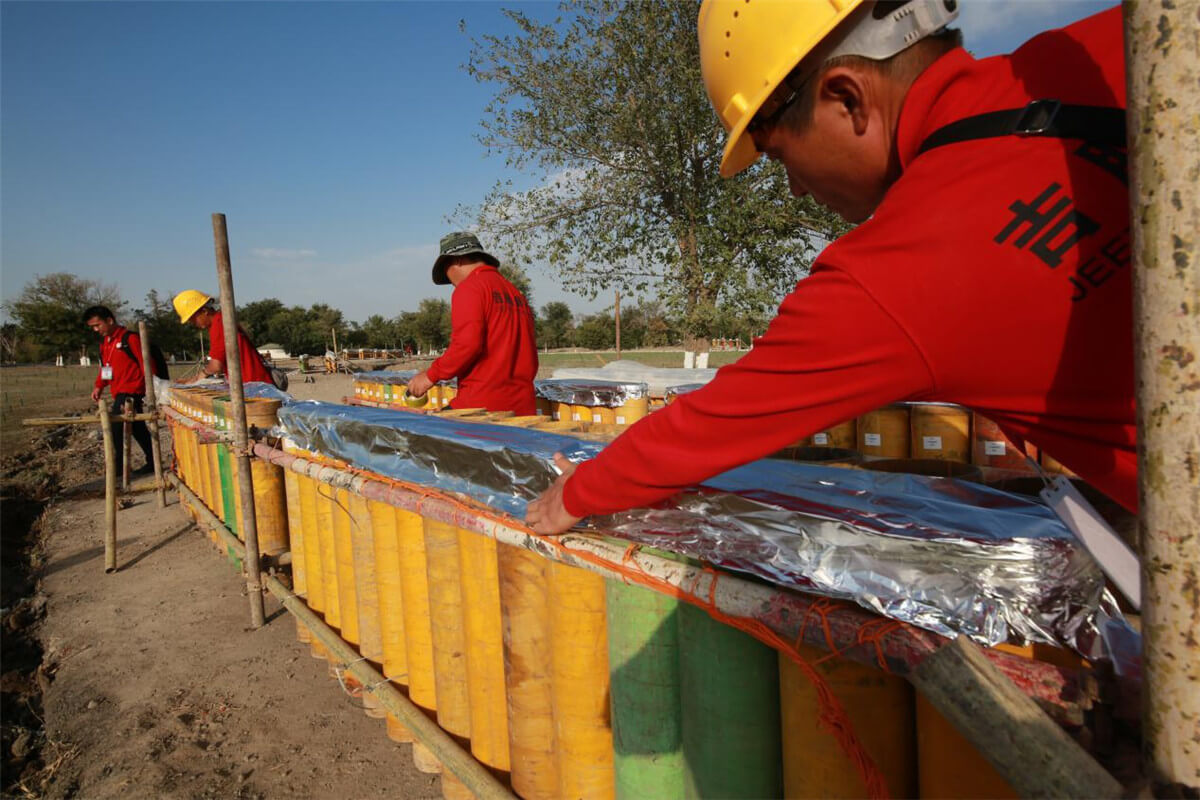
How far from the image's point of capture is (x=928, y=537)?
127cm

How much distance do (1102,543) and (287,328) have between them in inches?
3759

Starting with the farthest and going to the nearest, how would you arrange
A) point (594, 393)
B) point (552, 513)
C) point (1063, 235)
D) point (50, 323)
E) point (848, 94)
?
point (50, 323), point (594, 393), point (552, 513), point (848, 94), point (1063, 235)

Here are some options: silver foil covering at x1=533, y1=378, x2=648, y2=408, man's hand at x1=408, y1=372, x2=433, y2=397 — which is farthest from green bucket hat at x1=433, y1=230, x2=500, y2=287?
silver foil covering at x1=533, y1=378, x2=648, y2=408

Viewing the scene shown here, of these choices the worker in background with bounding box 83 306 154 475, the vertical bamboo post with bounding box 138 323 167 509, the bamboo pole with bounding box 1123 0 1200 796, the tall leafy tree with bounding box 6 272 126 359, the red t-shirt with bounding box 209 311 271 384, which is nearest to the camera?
the bamboo pole with bounding box 1123 0 1200 796

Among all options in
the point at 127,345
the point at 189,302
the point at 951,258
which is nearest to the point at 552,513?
the point at 951,258

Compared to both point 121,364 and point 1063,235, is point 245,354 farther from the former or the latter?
point 1063,235

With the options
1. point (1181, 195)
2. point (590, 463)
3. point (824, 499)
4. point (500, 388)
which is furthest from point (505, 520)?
point (500, 388)

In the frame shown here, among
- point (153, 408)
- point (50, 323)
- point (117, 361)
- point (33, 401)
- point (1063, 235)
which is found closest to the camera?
point (1063, 235)

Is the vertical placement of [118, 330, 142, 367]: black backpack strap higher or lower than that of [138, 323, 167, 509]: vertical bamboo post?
higher

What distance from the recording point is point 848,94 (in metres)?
1.26

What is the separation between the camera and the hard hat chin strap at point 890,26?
117 centimetres

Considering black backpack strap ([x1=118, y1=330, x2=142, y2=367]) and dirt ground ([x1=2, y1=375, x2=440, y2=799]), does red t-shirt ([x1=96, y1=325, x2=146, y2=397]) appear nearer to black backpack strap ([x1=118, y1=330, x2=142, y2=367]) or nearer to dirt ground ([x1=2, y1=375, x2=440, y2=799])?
black backpack strap ([x1=118, y1=330, x2=142, y2=367])

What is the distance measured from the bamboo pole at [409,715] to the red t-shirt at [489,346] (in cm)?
180

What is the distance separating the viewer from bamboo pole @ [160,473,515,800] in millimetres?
2533
